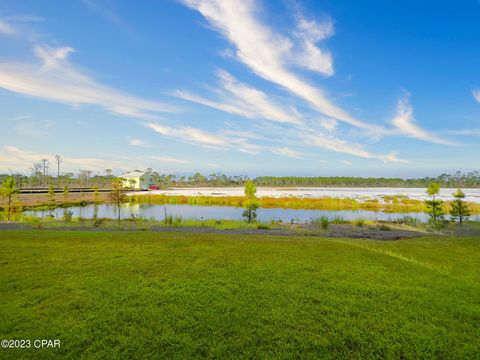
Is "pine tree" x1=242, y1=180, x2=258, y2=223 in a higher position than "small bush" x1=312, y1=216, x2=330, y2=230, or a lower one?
higher

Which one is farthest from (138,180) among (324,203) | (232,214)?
(232,214)

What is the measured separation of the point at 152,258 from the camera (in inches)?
323

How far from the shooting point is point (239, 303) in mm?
5273

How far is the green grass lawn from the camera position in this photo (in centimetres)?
405

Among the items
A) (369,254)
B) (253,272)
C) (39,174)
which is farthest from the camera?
(39,174)

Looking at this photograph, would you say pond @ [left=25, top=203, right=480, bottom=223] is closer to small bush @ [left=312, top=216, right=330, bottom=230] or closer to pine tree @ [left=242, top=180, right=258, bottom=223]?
pine tree @ [left=242, top=180, right=258, bottom=223]

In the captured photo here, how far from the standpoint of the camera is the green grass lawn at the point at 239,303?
13.3ft

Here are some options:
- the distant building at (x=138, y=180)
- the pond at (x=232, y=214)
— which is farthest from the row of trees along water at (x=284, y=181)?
the pond at (x=232, y=214)

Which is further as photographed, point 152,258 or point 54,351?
point 152,258

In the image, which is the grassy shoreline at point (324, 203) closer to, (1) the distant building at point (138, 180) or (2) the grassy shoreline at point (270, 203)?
(2) the grassy shoreline at point (270, 203)

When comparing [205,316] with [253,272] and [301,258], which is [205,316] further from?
[301,258]

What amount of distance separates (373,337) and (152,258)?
242 inches

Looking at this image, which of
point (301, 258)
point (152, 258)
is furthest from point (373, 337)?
point (152, 258)

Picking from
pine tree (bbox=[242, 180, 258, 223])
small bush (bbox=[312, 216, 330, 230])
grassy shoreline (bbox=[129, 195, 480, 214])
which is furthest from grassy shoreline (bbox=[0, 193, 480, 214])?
small bush (bbox=[312, 216, 330, 230])
